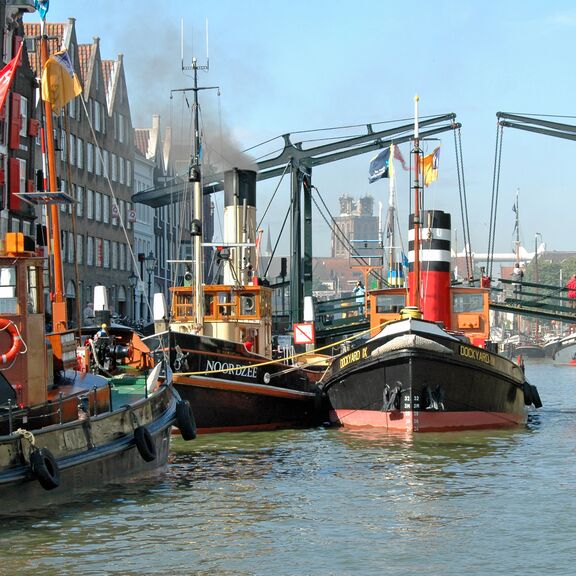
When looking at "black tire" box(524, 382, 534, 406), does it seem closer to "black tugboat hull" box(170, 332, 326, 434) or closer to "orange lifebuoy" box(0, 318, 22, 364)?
"black tugboat hull" box(170, 332, 326, 434)

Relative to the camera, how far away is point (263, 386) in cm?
3089

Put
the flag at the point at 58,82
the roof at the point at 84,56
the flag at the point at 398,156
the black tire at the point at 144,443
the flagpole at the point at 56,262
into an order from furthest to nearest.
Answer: the roof at the point at 84,56 → the flag at the point at 398,156 → the flag at the point at 58,82 → the flagpole at the point at 56,262 → the black tire at the point at 144,443

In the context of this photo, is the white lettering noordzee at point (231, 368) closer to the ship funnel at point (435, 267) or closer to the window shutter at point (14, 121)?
the ship funnel at point (435, 267)

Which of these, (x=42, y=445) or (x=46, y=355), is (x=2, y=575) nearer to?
(x=42, y=445)

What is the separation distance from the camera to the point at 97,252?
243 ft

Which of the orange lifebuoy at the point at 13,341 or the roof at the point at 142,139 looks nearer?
the orange lifebuoy at the point at 13,341

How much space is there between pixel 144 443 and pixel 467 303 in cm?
1704

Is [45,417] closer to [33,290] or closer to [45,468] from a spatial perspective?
[45,468]

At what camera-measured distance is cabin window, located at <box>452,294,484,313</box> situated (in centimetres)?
3556

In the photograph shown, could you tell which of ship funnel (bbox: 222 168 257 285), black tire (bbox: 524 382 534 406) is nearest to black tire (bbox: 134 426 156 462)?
ship funnel (bbox: 222 168 257 285)

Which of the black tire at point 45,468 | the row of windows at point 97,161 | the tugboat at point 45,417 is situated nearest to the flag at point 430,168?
the row of windows at point 97,161

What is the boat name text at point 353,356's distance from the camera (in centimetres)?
2948

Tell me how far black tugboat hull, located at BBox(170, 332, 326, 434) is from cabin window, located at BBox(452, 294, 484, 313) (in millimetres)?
5293

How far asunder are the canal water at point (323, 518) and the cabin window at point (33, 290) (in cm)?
296
